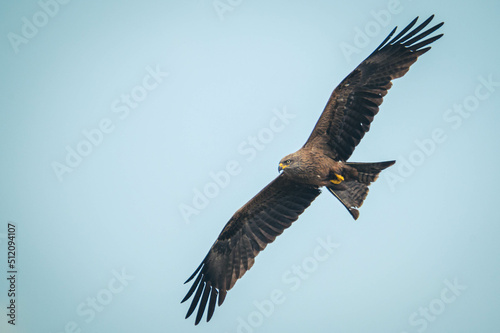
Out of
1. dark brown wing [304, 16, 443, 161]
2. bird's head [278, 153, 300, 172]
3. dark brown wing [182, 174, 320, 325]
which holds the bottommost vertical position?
dark brown wing [182, 174, 320, 325]

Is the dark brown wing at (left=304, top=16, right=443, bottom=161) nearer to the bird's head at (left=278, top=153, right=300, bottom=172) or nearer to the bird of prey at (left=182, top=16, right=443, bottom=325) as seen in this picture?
the bird of prey at (left=182, top=16, right=443, bottom=325)

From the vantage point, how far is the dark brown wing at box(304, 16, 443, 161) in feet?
34.7

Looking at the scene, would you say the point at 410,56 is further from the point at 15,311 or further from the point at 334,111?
the point at 15,311

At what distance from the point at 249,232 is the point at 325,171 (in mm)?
2331

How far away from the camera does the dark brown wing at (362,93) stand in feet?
34.7

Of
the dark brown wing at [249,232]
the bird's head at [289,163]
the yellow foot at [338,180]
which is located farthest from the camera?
the dark brown wing at [249,232]

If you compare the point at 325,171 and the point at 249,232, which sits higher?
the point at 325,171

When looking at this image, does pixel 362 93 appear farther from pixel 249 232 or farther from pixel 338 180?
pixel 249 232

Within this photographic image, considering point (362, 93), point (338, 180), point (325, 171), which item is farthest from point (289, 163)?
point (362, 93)

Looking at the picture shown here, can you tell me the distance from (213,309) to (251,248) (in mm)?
1531

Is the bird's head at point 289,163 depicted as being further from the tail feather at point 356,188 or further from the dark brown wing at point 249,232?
the tail feather at point 356,188

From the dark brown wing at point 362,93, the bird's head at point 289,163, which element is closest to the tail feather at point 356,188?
the dark brown wing at point 362,93

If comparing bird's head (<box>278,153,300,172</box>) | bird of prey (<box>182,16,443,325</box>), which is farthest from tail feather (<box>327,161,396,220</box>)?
bird's head (<box>278,153,300,172</box>)

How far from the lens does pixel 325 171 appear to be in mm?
10539
